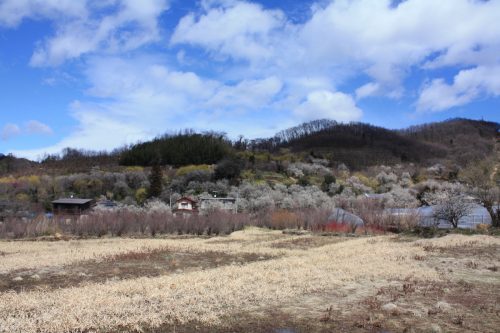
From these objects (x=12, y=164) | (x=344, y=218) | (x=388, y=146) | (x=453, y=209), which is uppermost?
(x=388, y=146)

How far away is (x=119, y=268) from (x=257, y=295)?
7.57 metres

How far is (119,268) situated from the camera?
1684cm

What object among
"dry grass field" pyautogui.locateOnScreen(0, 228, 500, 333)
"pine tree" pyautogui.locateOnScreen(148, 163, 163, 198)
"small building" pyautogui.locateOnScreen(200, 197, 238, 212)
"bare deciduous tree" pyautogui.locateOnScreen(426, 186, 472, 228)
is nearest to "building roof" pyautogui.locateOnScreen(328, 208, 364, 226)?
"bare deciduous tree" pyautogui.locateOnScreen(426, 186, 472, 228)

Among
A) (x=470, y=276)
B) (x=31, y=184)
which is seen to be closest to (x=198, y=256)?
(x=470, y=276)

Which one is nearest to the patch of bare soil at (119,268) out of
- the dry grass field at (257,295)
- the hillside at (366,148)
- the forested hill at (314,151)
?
the dry grass field at (257,295)

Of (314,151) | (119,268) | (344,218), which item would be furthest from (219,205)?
(314,151)

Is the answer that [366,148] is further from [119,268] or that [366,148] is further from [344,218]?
[119,268]

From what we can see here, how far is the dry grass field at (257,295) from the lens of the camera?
8594mm

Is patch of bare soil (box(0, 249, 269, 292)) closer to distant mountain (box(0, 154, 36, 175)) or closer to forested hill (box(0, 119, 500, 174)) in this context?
forested hill (box(0, 119, 500, 174))

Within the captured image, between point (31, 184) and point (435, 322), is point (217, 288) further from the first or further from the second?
point (31, 184)

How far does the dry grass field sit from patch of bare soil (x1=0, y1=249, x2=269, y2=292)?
4cm

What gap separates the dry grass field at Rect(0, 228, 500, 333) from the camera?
338 inches

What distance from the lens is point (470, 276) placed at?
1460 cm

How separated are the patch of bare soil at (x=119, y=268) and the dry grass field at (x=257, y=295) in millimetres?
38
